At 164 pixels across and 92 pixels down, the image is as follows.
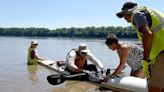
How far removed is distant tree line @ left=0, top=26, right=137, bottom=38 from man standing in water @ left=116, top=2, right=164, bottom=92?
9171cm

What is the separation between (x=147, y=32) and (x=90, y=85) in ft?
22.9

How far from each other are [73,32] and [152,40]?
129m

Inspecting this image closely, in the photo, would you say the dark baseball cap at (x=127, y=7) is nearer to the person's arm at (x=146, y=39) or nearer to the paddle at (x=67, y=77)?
the person's arm at (x=146, y=39)

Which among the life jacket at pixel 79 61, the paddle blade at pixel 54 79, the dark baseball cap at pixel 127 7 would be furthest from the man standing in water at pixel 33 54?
the dark baseball cap at pixel 127 7

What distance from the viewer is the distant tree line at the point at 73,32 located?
104375mm

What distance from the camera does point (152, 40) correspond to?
4090mm

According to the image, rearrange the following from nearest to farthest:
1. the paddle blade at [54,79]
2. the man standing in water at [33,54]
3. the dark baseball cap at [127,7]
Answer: the dark baseball cap at [127,7] → the paddle blade at [54,79] → the man standing in water at [33,54]

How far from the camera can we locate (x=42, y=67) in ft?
54.9

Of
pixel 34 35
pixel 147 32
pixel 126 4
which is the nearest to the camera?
pixel 147 32

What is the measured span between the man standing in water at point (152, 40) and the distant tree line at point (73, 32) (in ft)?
301

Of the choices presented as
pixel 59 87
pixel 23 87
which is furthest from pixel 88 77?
pixel 23 87

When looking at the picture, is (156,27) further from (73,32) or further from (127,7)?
(73,32)

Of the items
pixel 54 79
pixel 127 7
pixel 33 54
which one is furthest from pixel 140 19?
pixel 33 54

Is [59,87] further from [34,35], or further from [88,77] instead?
[34,35]
